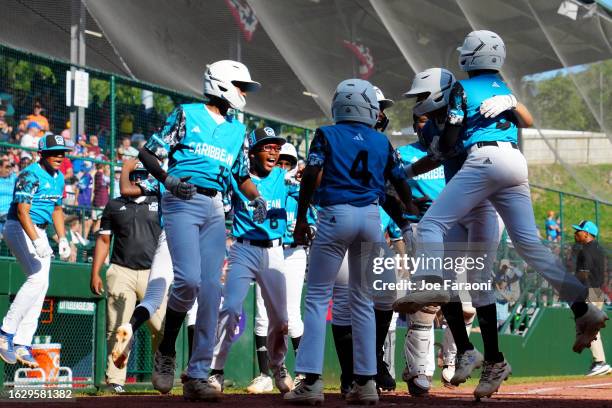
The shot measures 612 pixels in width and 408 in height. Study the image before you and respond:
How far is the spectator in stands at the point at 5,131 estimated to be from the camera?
12.0 meters

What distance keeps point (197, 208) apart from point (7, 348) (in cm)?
377

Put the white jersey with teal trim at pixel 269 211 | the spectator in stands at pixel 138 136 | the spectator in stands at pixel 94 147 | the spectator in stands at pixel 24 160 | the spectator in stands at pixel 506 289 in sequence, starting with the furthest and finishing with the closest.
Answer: the spectator in stands at pixel 506 289 → the spectator in stands at pixel 138 136 → the spectator in stands at pixel 94 147 → the spectator in stands at pixel 24 160 → the white jersey with teal trim at pixel 269 211

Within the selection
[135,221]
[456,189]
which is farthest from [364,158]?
[135,221]

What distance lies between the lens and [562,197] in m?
20.7

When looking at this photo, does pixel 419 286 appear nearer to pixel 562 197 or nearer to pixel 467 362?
pixel 467 362

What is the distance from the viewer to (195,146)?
25.6ft

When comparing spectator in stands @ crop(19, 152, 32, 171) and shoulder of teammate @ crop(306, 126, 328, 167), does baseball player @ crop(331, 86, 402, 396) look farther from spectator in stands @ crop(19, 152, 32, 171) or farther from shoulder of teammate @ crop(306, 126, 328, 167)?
spectator in stands @ crop(19, 152, 32, 171)

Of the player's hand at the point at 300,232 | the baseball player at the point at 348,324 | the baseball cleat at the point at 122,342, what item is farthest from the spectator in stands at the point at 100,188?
the player's hand at the point at 300,232

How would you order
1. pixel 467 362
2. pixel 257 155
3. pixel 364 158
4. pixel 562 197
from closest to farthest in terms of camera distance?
pixel 364 158 → pixel 467 362 → pixel 257 155 → pixel 562 197

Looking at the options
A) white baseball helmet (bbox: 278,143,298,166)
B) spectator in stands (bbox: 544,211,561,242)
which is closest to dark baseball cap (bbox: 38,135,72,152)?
white baseball helmet (bbox: 278,143,298,166)

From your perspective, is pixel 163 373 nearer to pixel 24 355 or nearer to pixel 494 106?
pixel 494 106

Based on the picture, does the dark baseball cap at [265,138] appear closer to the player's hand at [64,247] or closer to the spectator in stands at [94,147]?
the player's hand at [64,247]

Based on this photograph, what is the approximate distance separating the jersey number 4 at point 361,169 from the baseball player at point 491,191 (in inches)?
23.3

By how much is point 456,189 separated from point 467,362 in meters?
1.34
